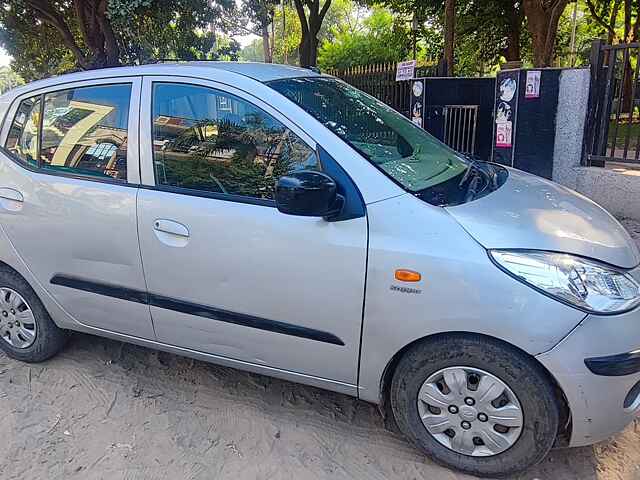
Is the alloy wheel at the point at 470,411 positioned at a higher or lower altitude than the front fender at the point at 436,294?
lower

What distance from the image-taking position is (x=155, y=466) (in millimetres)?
2523

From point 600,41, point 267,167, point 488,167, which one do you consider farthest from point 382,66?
point 267,167

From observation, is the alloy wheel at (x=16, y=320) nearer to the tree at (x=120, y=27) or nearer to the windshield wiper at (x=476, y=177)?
the windshield wiper at (x=476, y=177)

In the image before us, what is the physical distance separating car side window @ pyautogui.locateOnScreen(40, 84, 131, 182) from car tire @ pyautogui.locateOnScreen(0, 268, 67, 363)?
2.62ft

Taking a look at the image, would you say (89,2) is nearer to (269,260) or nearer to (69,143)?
(69,143)

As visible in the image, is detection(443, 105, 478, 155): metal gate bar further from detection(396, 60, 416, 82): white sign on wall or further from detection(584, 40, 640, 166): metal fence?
detection(584, 40, 640, 166): metal fence

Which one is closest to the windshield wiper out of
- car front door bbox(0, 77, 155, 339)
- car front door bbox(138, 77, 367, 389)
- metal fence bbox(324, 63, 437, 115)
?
car front door bbox(138, 77, 367, 389)

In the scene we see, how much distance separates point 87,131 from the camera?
3.01m

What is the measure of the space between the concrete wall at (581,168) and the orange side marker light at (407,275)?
4.48 m

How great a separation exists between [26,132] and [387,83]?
7.82m

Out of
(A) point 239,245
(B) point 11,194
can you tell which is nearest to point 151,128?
(A) point 239,245

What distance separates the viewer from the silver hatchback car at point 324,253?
212cm

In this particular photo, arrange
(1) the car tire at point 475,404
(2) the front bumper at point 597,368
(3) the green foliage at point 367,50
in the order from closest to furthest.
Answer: (2) the front bumper at point 597,368 → (1) the car tire at point 475,404 → (3) the green foliage at point 367,50

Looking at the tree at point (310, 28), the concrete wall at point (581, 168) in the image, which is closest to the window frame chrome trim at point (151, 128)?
the concrete wall at point (581, 168)
